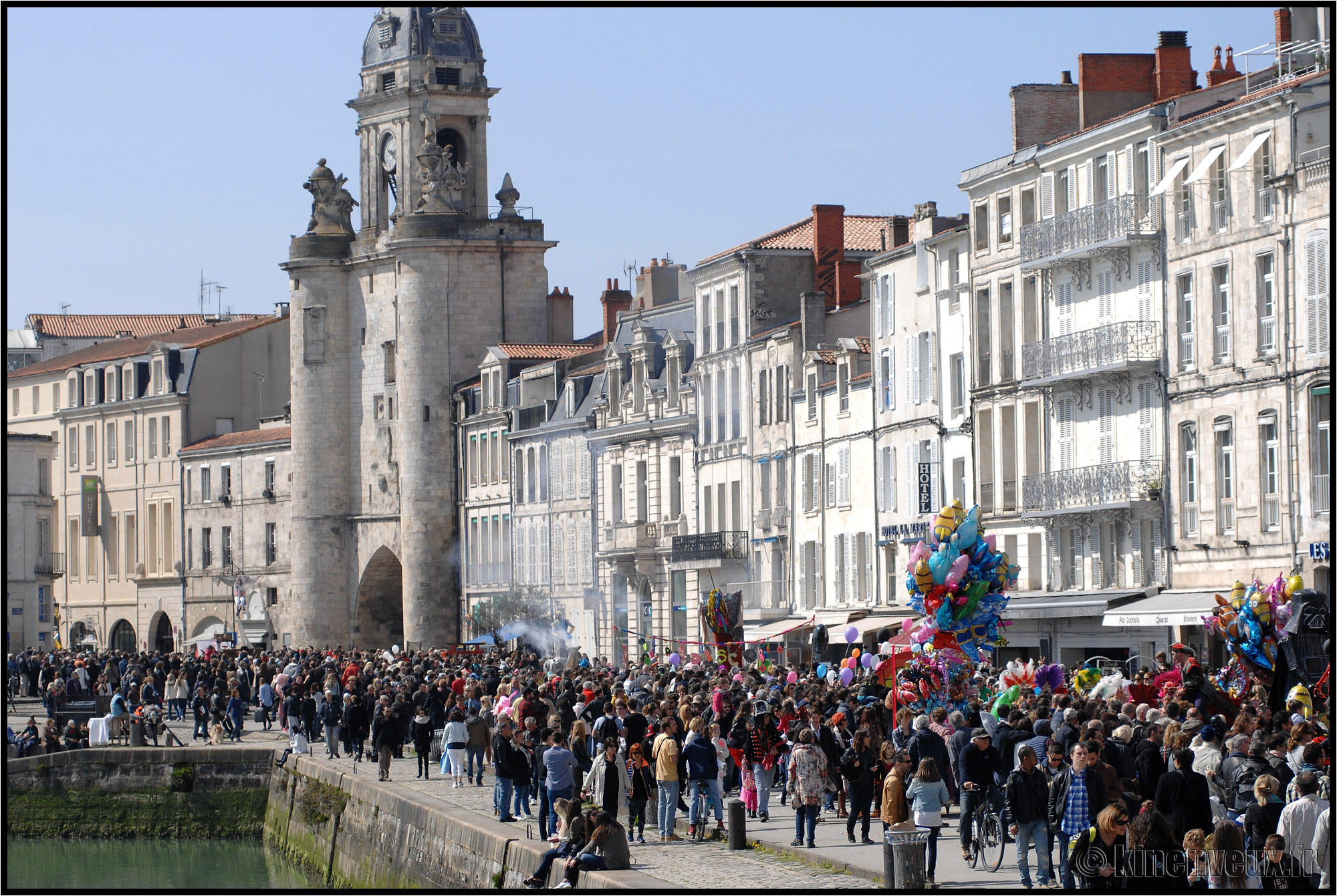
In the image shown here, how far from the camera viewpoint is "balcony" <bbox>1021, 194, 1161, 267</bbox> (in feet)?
133

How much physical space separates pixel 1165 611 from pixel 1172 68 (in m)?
11.0

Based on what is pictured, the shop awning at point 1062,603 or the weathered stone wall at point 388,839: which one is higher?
the shop awning at point 1062,603

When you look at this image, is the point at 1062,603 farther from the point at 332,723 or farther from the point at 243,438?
the point at 243,438

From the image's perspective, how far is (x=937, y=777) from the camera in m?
18.7

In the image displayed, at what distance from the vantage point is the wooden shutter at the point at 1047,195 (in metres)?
43.5

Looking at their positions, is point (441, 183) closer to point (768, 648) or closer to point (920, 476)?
point (768, 648)

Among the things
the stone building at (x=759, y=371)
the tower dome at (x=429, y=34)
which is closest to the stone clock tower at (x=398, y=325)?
the tower dome at (x=429, y=34)

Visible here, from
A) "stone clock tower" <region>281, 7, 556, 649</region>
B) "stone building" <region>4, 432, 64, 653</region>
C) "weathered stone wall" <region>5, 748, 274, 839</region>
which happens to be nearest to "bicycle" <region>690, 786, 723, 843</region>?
"weathered stone wall" <region>5, 748, 274, 839</region>

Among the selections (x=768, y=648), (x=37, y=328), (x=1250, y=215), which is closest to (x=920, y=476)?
(x=768, y=648)

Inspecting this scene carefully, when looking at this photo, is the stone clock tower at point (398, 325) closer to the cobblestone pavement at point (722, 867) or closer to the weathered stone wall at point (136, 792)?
the weathered stone wall at point (136, 792)

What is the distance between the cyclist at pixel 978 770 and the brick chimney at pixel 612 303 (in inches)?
2209

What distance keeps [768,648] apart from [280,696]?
12.8 meters

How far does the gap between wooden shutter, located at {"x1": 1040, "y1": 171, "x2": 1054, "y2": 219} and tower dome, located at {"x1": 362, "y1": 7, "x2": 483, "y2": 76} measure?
38.3 metres

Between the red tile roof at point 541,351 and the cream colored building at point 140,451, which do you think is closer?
the red tile roof at point 541,351
